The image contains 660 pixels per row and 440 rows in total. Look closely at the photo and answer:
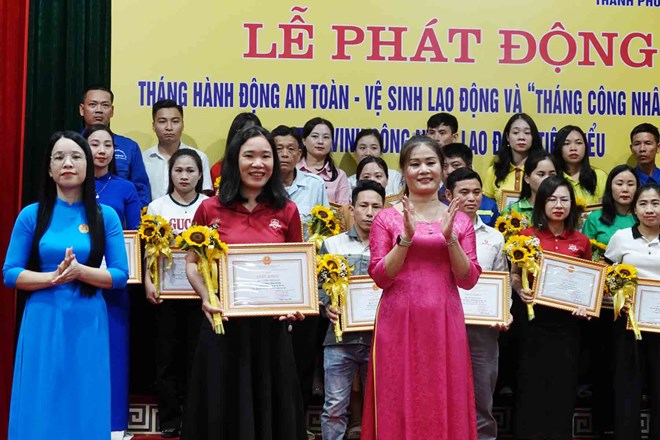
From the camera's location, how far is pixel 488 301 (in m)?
5.00

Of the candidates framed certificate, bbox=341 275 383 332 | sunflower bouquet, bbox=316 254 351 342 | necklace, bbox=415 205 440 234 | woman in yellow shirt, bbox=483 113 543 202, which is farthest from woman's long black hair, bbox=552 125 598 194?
necklace, bbox=415 205 440 234

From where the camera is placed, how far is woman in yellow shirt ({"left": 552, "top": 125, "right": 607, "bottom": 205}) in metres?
6.41

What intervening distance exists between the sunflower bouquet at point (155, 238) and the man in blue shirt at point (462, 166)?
1.98 m

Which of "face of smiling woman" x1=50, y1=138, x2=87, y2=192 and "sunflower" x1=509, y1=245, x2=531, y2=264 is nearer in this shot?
"face of smiling woman" x1=50, y1=138, x2=87, y2=192

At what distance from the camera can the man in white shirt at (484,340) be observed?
501 cm

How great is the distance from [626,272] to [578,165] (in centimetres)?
160

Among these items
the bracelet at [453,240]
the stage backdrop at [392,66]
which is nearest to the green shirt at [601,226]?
the stage backdrop at [392,66]

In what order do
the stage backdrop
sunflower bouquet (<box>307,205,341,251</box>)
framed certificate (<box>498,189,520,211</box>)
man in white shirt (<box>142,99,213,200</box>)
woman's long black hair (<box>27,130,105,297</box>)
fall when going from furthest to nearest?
the stage backdrop
man in white shirt (<box>142,99,213,200</box>)
framed certificate (<box>498,189,520,211</box>)
sunflower bouquet (<box>307,205,341,251</box>)
woman's long black hair (<box>27,130,105,297</box>)

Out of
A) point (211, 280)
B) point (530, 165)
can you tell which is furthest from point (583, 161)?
point (211, 280)

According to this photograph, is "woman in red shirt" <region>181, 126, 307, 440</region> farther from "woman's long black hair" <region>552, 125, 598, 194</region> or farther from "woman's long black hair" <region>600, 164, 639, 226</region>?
"woman's long black hair" <region>552, 125, 598, 194</region>

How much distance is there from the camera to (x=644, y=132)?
22.2ft

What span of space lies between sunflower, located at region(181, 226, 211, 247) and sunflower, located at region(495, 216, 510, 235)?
7.65 feet

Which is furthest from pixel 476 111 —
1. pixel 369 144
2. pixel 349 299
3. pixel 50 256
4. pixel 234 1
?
pixel 50 256

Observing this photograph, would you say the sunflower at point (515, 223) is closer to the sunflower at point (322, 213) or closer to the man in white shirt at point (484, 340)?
the man in white shirt at point (484, 340)
